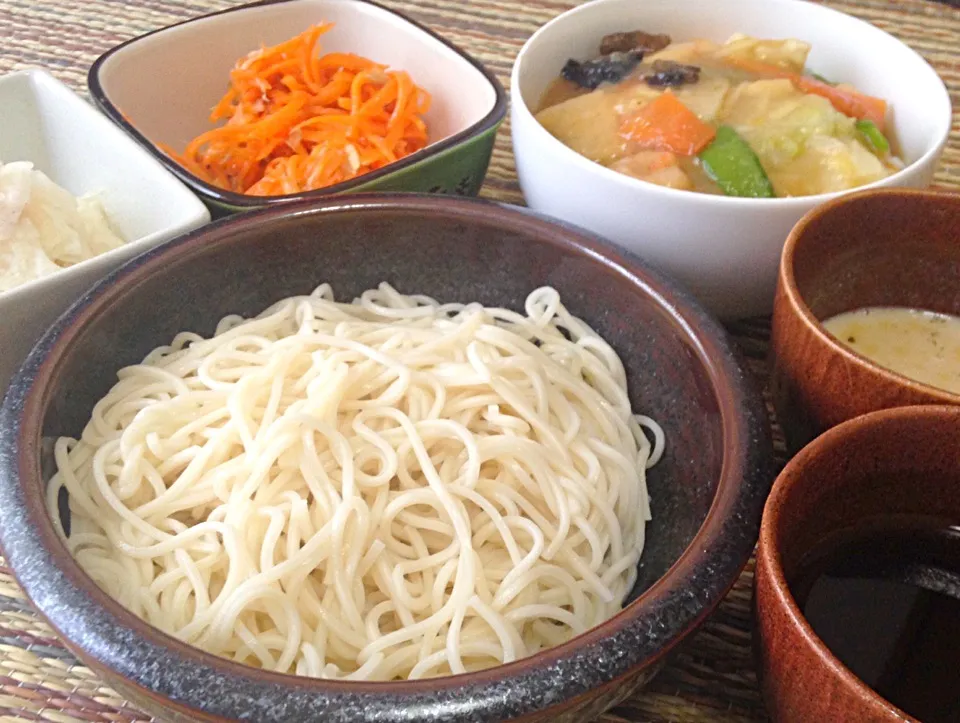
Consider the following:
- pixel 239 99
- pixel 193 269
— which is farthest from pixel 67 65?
pixel 193 269

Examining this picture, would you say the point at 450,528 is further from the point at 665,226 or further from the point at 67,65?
the point at 67,65

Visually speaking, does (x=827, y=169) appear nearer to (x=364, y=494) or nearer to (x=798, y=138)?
(x=798, y=138)

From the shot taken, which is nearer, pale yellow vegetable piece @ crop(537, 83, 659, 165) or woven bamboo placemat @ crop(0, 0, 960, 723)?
woven bamboo placemat @ crop(0, 0, 960, 723)

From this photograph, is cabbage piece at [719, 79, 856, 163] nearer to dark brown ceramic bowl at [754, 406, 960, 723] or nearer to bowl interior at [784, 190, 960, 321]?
bowl interior at [784, 190, 960, 321]

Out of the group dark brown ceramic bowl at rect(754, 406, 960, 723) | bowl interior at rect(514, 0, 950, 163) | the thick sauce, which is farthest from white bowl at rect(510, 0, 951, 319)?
dark brown ceramic bowl at rect(754, 406, 960, 723)

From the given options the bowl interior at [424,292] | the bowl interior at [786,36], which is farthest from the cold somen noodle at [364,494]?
the bowl interior at [786,36]

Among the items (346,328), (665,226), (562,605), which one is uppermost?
(665,226)
